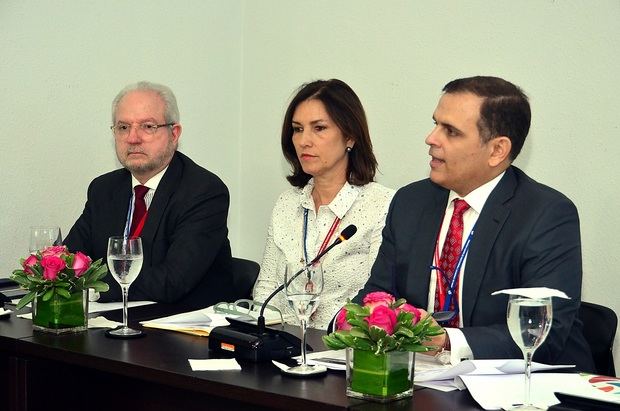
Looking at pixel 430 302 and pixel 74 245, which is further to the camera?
pixel 74 245

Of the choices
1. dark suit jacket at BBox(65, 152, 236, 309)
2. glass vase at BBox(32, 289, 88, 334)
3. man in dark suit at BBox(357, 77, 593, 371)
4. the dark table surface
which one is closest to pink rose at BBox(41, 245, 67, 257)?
glass vase at BBox(32, 289, 88, 334)

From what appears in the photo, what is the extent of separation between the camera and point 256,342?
→ 7.48 feet

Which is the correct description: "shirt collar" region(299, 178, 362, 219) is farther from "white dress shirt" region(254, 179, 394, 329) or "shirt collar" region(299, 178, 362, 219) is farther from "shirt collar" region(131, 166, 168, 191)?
"shirt collar" region(131, 166, 168, 191)

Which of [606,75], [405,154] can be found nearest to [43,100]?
[405,154]

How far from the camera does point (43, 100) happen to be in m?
4.18

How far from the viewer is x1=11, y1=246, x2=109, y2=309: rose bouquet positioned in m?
2.69

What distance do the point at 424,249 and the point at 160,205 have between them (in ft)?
4.17

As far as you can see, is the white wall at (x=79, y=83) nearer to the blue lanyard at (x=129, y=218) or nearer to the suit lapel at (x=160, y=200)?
the blue lanyard at (x=129, y=218)

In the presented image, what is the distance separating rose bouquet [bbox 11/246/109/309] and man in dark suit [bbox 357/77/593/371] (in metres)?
0.90

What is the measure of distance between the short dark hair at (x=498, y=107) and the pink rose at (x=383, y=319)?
1.00 metres

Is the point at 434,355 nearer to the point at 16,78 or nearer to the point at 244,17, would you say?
the point at 16,78

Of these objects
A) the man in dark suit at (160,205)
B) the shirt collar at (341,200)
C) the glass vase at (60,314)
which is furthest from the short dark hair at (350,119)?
the glass vase at (60,314)

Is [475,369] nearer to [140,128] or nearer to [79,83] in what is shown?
[140,128]

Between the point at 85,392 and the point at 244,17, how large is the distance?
120 inches
